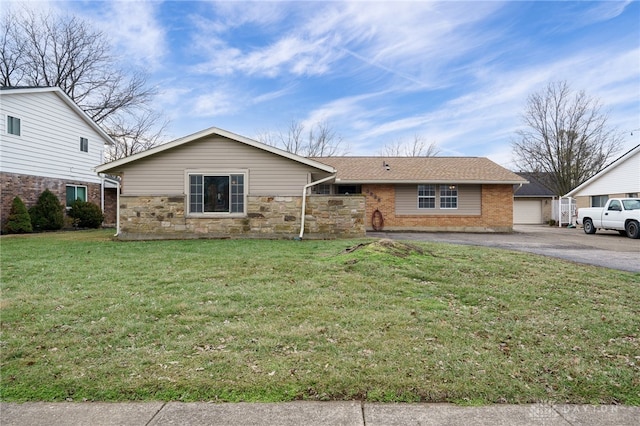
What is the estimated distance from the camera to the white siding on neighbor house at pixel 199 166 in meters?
12.3

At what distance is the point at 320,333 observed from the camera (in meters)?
3.77

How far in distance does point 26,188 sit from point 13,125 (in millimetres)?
2628

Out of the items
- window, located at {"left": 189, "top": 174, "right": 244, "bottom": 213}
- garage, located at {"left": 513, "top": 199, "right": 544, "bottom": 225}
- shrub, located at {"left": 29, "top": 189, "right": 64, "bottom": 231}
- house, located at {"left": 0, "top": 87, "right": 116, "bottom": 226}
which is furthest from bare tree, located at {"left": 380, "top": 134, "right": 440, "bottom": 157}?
shrub, located at {"left": 29, "top": 189, "right": 64, "bottom": 231}

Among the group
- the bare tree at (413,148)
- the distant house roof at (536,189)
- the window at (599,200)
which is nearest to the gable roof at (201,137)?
the window at (599,200)

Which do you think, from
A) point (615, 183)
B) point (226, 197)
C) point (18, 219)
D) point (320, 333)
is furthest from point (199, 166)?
point (615, 183)

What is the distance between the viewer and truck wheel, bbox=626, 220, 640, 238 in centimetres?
1505

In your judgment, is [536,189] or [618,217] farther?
[536,189]

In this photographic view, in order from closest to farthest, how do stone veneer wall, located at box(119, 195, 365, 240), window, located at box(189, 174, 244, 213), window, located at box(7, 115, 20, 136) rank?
stone veneer wall, located at box(119, 195, 365, 240) < window, located at box(189, 174, 244, 213) < window, located at box(7, 115, 20, 136)

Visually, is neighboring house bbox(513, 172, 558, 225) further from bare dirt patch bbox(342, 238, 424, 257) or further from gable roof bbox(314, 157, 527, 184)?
bare dirt patch bbox(342, 238, 424, 257)

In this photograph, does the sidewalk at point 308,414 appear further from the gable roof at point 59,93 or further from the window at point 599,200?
the window at point 599,200

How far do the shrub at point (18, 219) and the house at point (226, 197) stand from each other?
5.28 meters

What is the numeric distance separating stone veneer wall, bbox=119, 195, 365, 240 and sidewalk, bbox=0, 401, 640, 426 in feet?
31.9

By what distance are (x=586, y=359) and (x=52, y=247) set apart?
11781 millimetres

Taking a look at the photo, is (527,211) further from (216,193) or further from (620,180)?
(216,193)
